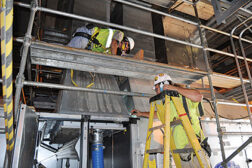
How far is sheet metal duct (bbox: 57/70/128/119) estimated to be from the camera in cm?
279

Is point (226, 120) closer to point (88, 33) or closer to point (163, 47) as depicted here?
point (163, 47)

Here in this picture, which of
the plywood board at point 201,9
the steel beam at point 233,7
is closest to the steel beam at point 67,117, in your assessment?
the steel beam at point 233,7

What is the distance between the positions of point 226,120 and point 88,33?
3.36 metres

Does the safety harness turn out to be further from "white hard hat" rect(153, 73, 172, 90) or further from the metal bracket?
the metal bracket

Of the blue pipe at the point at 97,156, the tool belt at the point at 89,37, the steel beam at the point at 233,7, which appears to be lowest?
the blue pipe at the point at 97,156

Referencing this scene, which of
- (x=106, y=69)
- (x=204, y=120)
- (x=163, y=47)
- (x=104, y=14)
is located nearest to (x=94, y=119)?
(x=106, y=69)

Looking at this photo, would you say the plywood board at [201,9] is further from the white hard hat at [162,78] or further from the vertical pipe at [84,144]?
the vertical pipe at [84,144]

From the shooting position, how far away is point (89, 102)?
302 cm

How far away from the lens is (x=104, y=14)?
515 centimetres

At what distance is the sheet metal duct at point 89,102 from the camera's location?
2.79m

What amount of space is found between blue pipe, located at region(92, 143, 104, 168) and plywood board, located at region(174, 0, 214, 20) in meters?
4.59

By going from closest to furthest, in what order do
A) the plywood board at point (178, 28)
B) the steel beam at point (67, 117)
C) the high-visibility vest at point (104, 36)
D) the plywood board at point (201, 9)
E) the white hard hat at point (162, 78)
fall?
the steel beam at point (67, 117) → the white hard hat at point (162, 78) → the high-visibility vest at point (104, 36) → the plywood board at point (201, 9) → the plywood board at point (178, 28)

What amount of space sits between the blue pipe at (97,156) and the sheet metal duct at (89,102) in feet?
1.69

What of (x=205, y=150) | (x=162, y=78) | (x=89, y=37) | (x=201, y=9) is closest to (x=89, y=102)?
(x=89, y=37)
